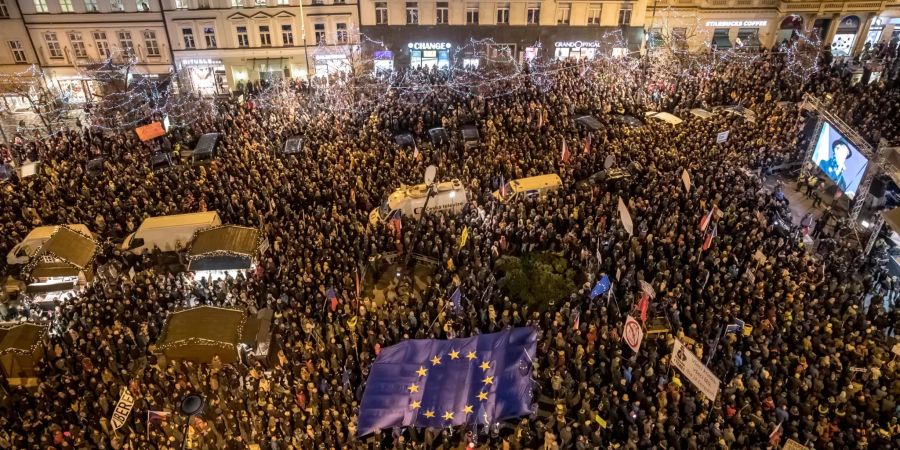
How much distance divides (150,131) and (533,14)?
23000 mm

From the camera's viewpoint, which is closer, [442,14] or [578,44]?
[442,14]

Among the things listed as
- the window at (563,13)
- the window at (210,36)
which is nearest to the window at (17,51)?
the window at (210,36)

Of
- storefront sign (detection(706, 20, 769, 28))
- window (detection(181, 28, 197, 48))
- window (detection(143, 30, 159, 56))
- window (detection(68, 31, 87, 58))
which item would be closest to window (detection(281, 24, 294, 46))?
window (detection(181, 28, 197, 48))

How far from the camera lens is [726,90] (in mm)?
31141

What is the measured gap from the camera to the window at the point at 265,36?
35.7 m

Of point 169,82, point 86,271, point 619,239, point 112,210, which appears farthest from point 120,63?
point 619,239

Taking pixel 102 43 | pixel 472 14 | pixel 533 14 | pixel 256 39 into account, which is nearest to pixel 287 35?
pixel 256 39

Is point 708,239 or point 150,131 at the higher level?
point 150,131

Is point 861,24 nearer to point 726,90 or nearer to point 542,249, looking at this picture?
point 726,90

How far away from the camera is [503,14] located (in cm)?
3669

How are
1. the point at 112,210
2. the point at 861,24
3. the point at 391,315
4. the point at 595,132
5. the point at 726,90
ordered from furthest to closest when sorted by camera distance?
the point at 861,24 → the point at 726,90 → the point at 595,132 → the point at 112,210 → the point at 391,315

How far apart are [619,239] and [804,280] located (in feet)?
17.7

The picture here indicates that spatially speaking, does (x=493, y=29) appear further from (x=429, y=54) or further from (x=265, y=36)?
(x=265, y=36)

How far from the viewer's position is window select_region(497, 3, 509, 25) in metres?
36.3
